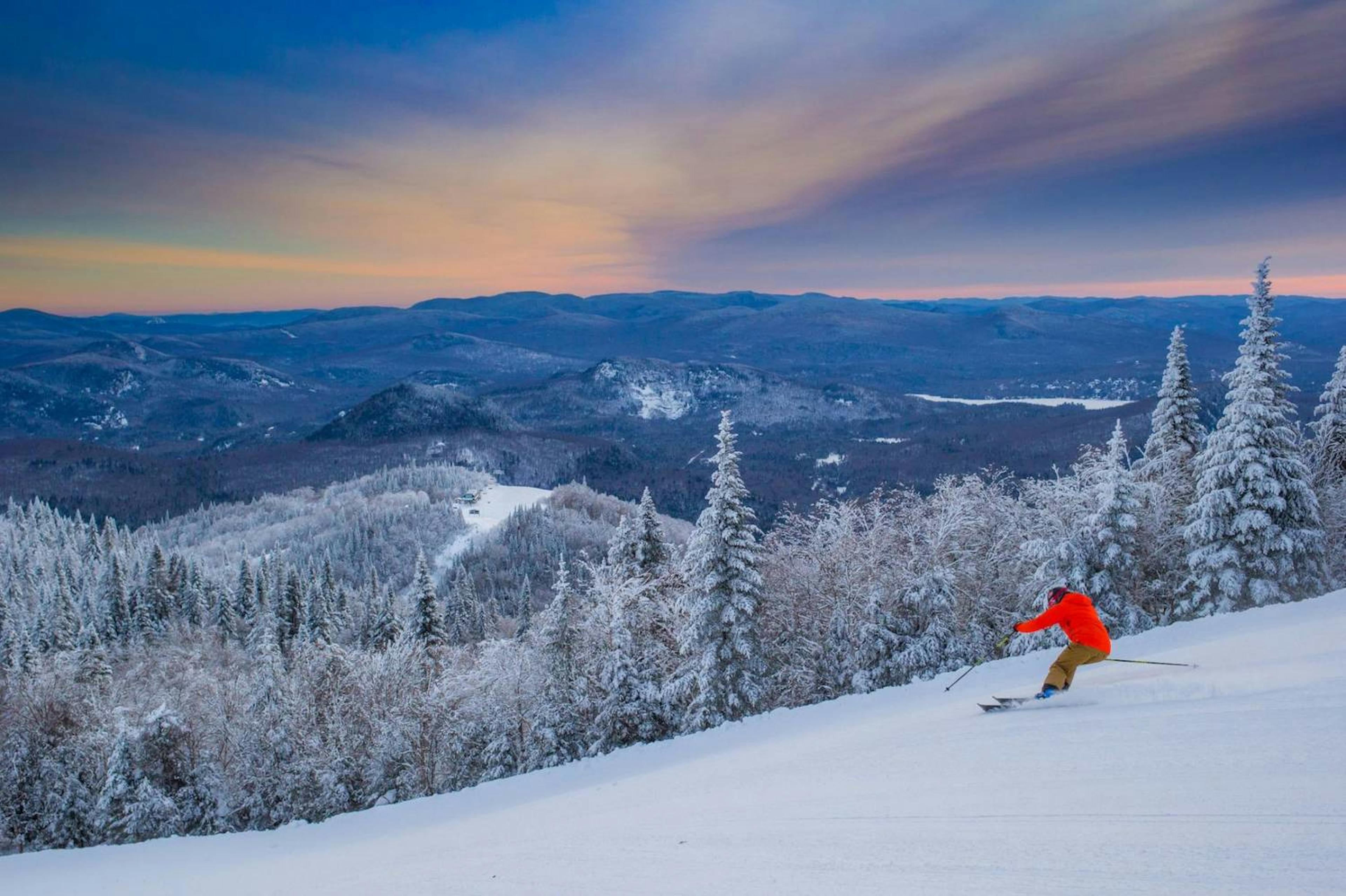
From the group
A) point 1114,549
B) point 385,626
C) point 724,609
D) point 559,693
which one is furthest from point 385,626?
point 1114,549

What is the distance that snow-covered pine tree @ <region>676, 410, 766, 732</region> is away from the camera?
21.0 m

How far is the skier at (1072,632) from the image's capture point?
9727 millimetres

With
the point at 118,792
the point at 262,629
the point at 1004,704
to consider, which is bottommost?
the point at 262,629

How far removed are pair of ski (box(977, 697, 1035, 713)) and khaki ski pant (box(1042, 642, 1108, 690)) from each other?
39cm

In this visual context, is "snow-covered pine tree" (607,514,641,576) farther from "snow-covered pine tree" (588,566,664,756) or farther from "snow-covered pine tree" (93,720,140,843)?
"snow-covered pine tree" (93,720,140,843)

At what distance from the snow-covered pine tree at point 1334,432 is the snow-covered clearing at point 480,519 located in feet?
454

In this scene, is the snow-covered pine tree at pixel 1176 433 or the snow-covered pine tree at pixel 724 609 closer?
the snow-covered pine tree at pixel 724 609

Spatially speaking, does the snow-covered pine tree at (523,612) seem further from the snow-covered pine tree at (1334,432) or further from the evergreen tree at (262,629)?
the snow-covered pine tree at (1334,432)

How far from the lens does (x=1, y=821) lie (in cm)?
2488

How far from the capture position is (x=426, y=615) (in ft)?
132

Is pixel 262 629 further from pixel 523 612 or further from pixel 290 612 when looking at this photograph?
pixel 523 612

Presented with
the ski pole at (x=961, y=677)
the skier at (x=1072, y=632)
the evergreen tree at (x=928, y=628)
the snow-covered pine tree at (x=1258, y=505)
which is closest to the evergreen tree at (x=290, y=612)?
the evergreen tree at (x=928, y=628)

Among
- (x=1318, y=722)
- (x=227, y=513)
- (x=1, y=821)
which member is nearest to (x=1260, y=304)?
(x=1318, y=722)

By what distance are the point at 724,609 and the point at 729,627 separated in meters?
0.70
